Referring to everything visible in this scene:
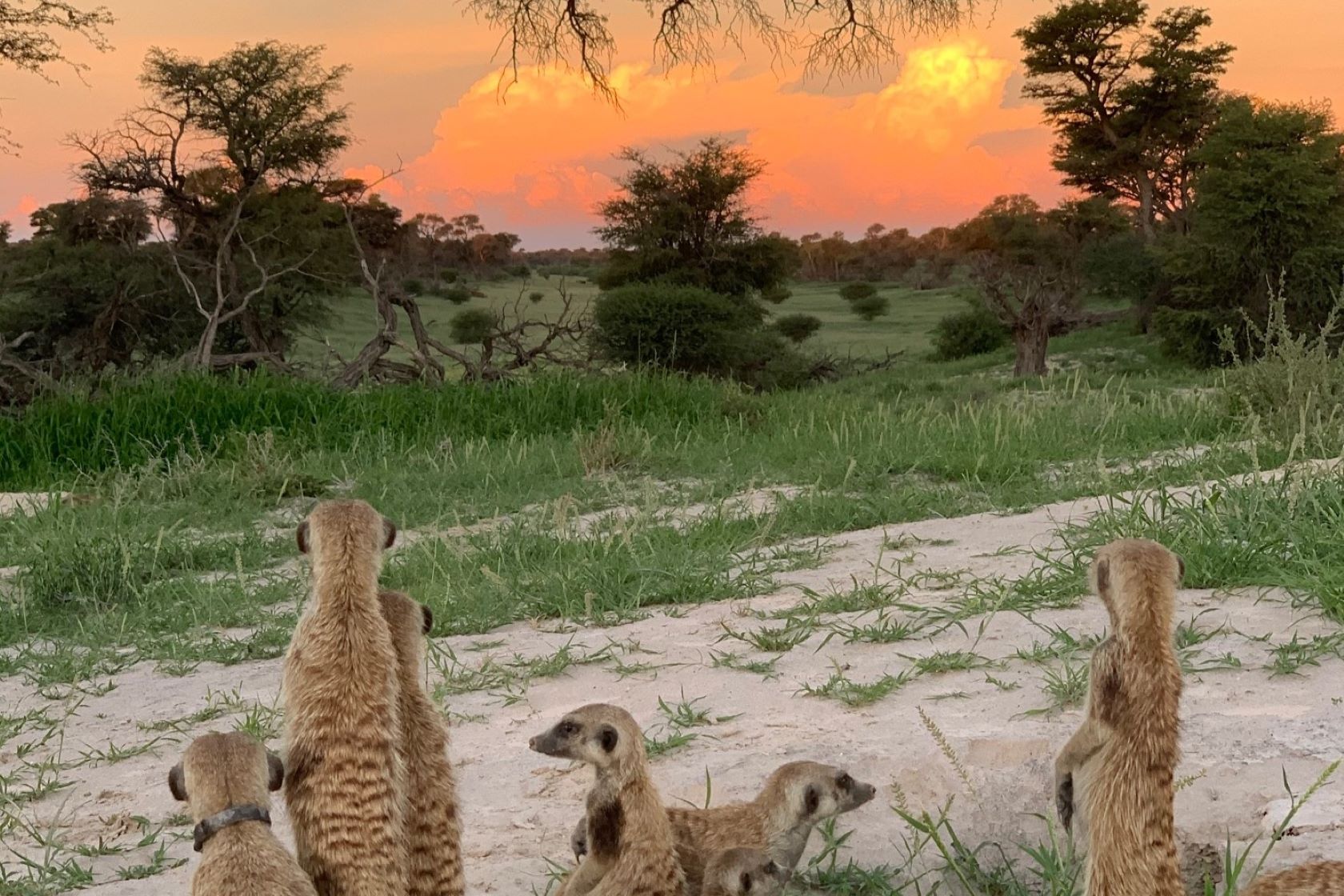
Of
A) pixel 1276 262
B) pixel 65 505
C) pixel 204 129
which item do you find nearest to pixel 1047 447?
pixel 65 505

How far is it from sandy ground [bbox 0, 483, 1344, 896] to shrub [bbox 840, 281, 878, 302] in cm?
3945

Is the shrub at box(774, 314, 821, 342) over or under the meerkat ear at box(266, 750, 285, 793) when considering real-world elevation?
over

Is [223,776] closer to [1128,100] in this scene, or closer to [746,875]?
[746,875]

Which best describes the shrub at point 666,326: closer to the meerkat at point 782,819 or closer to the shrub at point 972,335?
the shrub at point 972,335

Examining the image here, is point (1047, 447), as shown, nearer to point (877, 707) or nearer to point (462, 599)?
point (462, 599)

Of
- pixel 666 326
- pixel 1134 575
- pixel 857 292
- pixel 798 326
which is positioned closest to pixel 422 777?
pixel 1134 575

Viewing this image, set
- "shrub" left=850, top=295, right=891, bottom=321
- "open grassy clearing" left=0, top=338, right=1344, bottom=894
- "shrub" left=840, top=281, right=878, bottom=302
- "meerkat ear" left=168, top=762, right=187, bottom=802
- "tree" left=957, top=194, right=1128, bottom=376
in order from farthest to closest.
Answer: "shrub" left=840, top=281, right=878, bottom=302 → "shrub" left=850, top=295, right=891, bottom=321 → "tree" left=957, top=194, right=1128, bottom=376 → "open grassy clearing" left=0, top=338, right=1344, bottom=894 → "meerkat ear" left=168, top=762, right=187, bottom=802

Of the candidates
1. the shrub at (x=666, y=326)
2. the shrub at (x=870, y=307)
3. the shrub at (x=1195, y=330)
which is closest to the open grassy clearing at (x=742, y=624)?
the shrub at (x=1195, y=330)

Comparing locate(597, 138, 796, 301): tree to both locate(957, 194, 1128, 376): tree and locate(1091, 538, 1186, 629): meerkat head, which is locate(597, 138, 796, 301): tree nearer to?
locate(957, 194, 1128, 376): tree

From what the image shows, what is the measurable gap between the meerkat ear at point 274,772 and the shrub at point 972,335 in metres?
27.2

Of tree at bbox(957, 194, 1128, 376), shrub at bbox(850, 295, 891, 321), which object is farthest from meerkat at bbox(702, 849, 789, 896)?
shrub at bbox(850, 295, 891, 321)

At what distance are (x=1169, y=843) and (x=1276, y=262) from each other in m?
19.7

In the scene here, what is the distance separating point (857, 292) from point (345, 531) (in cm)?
4258

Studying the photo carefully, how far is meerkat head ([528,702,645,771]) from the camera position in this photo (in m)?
2.34
